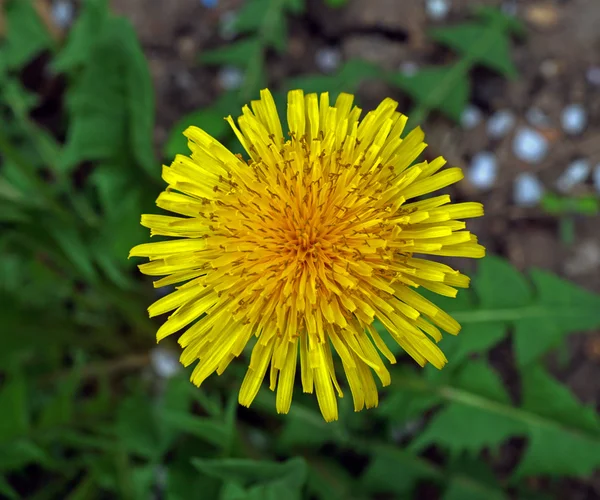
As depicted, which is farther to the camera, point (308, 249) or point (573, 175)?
point (573, 175)

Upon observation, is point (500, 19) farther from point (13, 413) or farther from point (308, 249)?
point (13, 413)

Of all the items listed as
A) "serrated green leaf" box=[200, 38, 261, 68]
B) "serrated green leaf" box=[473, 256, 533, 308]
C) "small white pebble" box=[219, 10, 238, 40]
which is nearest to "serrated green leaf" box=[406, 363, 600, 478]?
"serrated green leaf" box=[473, 256, 533, 308]

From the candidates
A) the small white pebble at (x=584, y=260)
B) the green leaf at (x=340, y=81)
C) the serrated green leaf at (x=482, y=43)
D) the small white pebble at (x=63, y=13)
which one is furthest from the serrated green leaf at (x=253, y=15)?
the small white pebble at (x=584, y=260)

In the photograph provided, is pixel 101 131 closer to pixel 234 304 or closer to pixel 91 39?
pixel 91 39

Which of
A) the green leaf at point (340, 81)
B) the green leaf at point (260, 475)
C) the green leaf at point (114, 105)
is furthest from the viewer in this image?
the green leaf at point (340, 81)

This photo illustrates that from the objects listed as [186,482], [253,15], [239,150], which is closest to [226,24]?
[253,15]

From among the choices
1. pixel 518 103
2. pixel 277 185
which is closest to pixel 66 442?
pixel 277 185

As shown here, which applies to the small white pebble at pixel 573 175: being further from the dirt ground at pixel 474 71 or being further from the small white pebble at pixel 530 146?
the small white pebble at pixel 530 146
